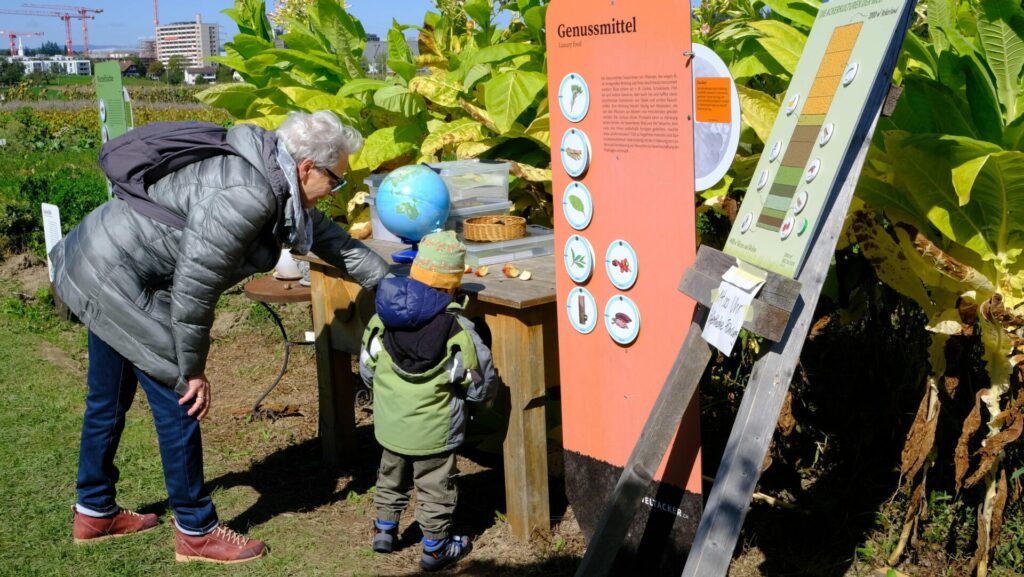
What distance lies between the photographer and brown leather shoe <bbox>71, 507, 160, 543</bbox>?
3924mm

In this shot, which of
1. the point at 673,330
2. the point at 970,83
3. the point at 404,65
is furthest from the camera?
the point at 404,65

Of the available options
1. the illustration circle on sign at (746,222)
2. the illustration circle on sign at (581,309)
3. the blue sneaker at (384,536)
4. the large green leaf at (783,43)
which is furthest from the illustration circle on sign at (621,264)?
the blue sneaker at (384,536)

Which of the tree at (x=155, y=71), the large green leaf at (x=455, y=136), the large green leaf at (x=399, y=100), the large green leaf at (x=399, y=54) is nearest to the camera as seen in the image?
the large green leaf at (x=455, y=136)

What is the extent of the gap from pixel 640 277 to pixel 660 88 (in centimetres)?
58

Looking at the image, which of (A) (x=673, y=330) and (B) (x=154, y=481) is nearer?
(A) (x=673, y=330)

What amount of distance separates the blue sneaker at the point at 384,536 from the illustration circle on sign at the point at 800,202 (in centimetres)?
216

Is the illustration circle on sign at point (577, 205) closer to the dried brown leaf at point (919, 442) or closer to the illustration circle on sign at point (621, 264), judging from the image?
the illustration circle on sign at point (621, 264)

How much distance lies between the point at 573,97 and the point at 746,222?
2.86ft

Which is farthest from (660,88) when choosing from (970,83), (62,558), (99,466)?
(62,558)

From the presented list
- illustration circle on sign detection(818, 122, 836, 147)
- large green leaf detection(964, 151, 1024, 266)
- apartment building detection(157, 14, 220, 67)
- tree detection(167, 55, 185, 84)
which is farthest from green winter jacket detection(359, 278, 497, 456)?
apartment building detection(157, 14, 220, 67)

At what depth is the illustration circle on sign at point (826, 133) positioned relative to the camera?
2257 millimetres

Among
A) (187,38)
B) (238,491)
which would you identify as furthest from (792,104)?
(187,38)

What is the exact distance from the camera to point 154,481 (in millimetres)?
4578

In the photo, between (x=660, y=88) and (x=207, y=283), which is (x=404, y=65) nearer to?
(x=207, y=283)
